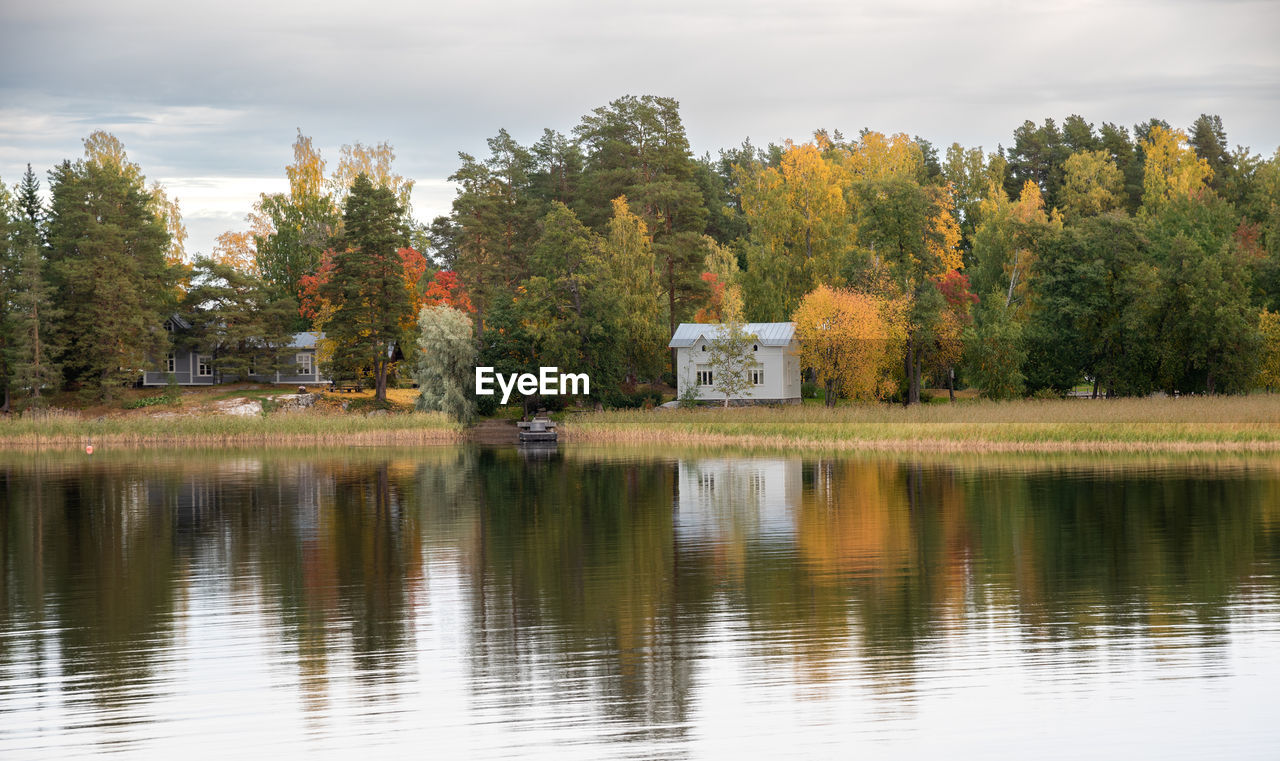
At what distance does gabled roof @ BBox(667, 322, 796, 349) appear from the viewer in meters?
76.5

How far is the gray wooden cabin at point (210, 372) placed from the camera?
298ft

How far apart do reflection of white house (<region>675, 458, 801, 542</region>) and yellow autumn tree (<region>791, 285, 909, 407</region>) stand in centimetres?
2143

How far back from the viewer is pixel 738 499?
3503 cm

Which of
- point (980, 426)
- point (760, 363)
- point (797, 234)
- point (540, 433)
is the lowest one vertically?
point (540, 433)

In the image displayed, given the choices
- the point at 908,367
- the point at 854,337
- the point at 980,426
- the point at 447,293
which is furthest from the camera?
the point at 447,293

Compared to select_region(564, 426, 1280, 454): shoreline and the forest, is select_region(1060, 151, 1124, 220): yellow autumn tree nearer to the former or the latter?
the forest

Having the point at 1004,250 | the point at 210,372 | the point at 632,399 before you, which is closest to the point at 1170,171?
the point at 1004,250

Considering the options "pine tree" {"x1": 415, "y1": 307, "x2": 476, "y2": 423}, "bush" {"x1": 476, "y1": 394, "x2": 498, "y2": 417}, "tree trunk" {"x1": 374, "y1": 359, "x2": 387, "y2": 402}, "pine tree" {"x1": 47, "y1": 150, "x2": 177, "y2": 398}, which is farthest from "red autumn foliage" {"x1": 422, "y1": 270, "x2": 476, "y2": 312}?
"pine tree" {"x1": 47, "y1": 150, "x2": 177, "y2": 398}

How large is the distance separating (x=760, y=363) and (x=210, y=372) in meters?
44.2

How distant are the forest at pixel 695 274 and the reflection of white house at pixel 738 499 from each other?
25299 mm

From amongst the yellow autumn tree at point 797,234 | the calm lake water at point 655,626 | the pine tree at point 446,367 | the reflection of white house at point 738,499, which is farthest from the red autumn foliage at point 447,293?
the calm lake water at point 655,626

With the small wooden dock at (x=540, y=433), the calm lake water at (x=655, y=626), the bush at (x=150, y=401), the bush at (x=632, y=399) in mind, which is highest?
the bush at (x=150, y=401)

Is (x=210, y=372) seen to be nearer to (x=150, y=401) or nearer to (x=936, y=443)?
(x=150, y=401)

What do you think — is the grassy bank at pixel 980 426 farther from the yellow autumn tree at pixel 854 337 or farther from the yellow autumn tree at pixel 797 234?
the yellow autumn tree at pixel 797 234
